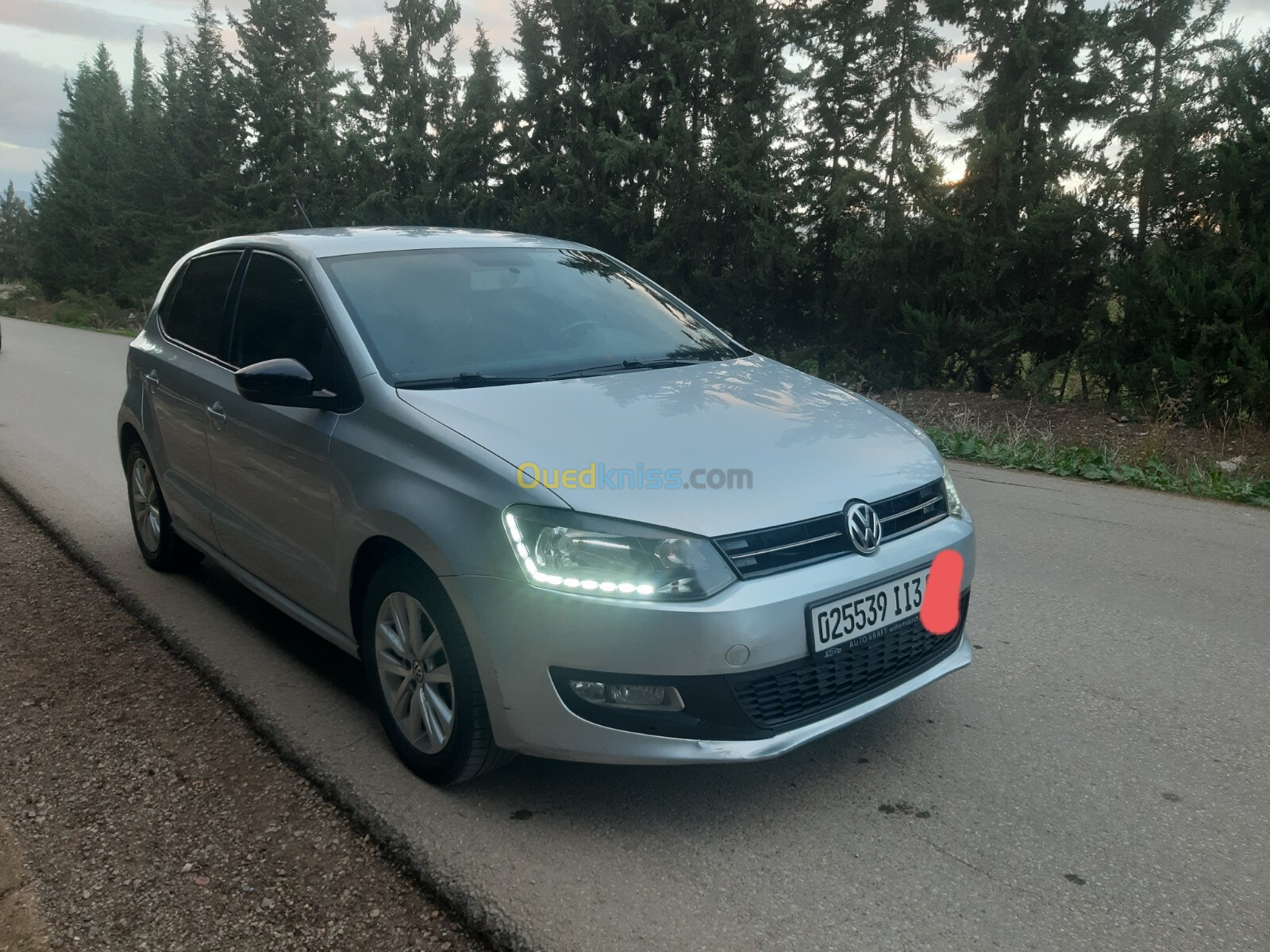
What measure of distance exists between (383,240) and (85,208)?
183 feet

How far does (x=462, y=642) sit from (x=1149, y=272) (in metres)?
9.79

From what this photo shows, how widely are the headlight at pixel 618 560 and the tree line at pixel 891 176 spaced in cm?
880

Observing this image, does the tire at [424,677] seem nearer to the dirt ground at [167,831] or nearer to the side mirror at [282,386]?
the dirt ground at [167,831]

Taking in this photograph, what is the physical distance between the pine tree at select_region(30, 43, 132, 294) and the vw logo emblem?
48.9 m

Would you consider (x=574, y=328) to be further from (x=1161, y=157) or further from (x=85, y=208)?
(x=85, y=208)

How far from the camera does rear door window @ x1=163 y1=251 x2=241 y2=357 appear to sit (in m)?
4.65

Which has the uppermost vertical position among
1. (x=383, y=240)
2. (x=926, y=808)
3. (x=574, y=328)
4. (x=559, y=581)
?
(x=383, y=240)

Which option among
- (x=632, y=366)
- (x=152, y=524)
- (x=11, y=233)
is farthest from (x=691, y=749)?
(x=11, y=233)

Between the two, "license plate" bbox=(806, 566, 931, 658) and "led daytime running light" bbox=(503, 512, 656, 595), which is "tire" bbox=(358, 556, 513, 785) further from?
"license plate" bbox=(806, 566, 931, 658)

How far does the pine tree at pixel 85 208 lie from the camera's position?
156ft

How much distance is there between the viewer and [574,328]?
4066 millimetres

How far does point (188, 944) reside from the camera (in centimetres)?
250

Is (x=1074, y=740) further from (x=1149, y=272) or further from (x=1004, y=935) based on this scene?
(x=1149, y=272)

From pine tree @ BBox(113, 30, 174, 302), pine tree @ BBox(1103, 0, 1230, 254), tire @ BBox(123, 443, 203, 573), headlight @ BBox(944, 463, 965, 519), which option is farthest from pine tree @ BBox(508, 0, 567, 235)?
pine tree @ BBox(113, 30, 174, 302)
